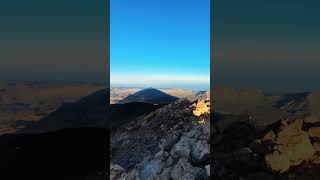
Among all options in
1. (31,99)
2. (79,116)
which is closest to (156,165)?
(79,116)

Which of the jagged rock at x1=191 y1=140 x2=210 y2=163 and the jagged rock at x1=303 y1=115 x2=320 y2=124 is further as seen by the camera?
the jagged rock at x1=191 y1=140 x2=210 y2=163

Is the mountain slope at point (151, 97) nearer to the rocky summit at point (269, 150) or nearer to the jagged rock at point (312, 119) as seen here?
the rocky summit at point (269, 150)

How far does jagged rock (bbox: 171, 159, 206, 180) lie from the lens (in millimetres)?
5566

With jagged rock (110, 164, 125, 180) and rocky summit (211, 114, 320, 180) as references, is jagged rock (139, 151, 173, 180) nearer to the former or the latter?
jagged rock (110, 164, 125, 180)

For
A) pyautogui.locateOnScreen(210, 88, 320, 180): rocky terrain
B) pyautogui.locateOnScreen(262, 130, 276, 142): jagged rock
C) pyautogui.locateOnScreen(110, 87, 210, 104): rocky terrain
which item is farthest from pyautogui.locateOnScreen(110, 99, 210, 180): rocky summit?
pyautogui.locateOnScreen(262, 130, 276, 142): jagged rock

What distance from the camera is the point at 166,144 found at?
6.13m

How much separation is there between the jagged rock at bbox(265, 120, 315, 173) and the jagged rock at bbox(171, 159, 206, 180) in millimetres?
815

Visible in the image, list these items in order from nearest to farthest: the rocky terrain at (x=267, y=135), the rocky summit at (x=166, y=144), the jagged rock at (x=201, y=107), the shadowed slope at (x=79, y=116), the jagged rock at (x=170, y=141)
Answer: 1. the shadowed slope at (x=79, y=116)
2. the rocky terrain at (x=267, y=135)
3. the rocky summit at (x=166, y=144)
4. the jagged rock at (x=170, y=141)
5. the jagged rock at (x=201, y=107)

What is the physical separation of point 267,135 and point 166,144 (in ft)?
4.58

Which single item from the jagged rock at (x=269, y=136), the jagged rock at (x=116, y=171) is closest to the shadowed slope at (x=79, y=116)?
the jagged rock at (x=116, y=171)

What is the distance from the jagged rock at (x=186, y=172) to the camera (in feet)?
18.3

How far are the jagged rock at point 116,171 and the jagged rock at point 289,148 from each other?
1.83 meters

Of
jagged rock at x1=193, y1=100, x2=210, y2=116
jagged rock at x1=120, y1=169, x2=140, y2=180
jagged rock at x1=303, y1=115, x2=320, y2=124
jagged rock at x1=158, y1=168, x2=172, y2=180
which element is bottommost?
jagged rock at x1=120, y1=169, x2=140, y2=180

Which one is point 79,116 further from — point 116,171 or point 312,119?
point 312,119
